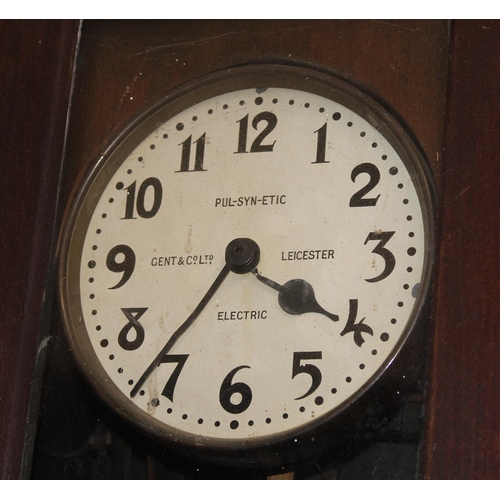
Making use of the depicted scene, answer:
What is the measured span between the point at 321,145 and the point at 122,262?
32cm

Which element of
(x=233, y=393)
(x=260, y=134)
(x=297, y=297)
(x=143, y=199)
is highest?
(x=260, y=134)

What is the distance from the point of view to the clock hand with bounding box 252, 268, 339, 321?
1.56 metres

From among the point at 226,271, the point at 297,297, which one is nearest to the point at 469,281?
the point at 297,297

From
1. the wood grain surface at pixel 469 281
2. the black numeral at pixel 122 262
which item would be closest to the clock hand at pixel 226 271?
the black numeral at pixel 122 262

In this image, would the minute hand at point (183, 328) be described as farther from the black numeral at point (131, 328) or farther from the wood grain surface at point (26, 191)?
the wood grain surface at point (26, 191)

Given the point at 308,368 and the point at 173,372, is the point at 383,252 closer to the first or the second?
the point at 308,368

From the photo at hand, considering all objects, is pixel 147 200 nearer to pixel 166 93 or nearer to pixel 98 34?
pixel 166 93

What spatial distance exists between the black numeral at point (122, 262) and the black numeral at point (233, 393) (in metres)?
0.22

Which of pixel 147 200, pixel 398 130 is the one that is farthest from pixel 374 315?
pixel 147 200

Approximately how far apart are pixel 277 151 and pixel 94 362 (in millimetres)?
386

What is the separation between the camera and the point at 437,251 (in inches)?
59.6

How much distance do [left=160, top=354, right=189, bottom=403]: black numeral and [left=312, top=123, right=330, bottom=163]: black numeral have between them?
1.07 ft

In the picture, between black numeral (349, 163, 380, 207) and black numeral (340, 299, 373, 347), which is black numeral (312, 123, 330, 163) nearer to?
black numeral (349, 163, 380, 207)

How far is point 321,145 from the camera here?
165cm
